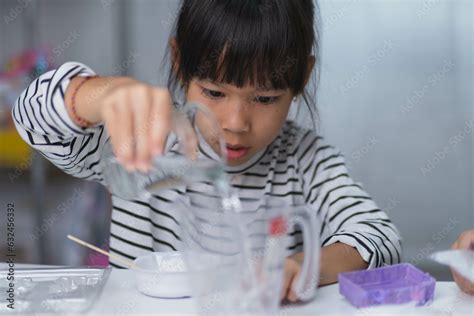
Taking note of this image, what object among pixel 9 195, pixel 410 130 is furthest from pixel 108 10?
pixel 410 130

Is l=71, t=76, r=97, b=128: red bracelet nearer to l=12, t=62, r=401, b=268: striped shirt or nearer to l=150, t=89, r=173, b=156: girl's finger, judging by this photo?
l=12, t=62, r=401, b=268: striped shirt

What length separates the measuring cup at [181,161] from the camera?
2.14 feet

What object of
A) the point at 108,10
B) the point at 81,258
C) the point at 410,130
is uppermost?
the point at 108,10

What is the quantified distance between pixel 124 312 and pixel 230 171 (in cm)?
40

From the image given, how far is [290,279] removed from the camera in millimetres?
728

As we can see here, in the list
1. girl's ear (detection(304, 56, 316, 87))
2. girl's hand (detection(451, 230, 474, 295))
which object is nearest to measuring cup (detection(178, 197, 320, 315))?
girl's hand (detection(451, 230, 474, 295))

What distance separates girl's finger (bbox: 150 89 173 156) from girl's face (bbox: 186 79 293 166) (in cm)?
28

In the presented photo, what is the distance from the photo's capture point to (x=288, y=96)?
0.99m

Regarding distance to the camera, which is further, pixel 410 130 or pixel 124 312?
pixel 410 130

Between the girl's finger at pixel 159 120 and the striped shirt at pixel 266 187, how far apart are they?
212 mm

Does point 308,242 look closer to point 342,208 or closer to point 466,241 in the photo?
point 466,241

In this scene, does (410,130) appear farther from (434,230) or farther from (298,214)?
(298,214)

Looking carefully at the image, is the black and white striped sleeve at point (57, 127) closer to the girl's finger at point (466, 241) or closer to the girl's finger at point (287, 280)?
the girl's finger at point (287, 280)

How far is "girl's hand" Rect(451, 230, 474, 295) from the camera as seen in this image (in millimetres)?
775
